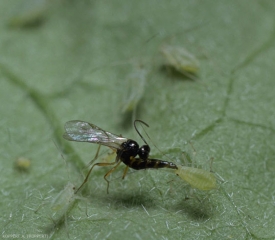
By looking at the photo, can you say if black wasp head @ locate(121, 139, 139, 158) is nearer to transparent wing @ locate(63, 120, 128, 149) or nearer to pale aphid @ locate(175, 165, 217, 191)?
transparent wing @ locate(63, 120, 128, 149)

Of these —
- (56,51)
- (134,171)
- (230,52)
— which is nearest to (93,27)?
(56,51)

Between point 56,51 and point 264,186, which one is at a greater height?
point 56,51

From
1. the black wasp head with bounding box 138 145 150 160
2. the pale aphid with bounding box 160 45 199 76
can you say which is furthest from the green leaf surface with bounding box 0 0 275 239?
the black wasp head with bounding box 138 145 150 160

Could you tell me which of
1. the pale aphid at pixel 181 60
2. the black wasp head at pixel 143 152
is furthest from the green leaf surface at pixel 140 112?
the black wasp head at pixel 143 152

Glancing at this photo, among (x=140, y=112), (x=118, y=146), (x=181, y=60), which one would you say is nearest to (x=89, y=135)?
(x=118, y=146)

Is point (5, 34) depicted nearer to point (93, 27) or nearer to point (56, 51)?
point (56, 51)

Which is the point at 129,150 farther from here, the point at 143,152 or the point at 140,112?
the point at 140,112

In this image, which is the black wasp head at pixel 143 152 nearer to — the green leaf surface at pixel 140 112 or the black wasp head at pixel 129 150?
the black wasp head at pixel 129 150
